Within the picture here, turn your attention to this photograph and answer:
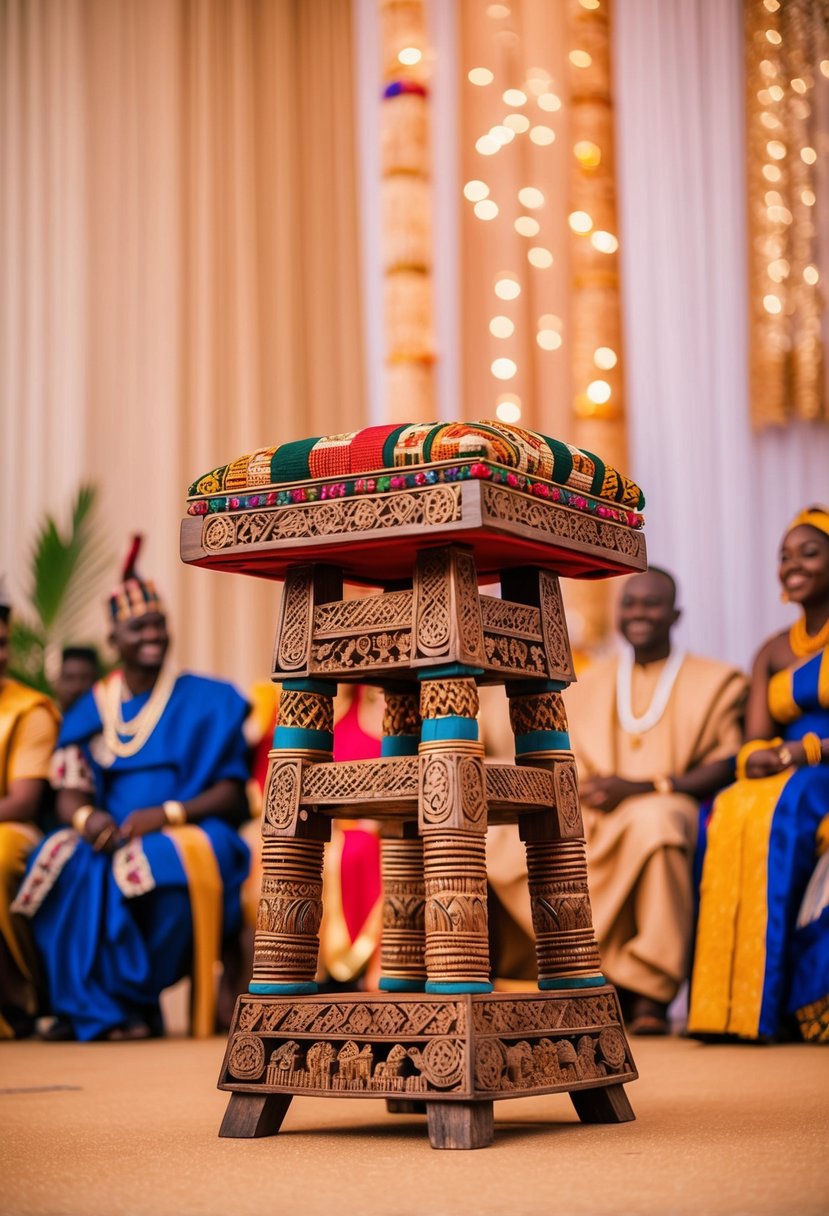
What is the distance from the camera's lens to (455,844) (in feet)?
8.17

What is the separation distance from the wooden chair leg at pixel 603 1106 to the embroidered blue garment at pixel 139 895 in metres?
2.72

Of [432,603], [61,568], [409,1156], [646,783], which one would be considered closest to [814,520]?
Result: [646,783]

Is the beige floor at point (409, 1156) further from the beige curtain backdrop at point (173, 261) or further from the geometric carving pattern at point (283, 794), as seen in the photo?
the beige curtain backdrop at point (173, 261)

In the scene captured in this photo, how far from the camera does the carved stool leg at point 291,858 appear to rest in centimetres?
267

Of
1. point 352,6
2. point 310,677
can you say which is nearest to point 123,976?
point 310,677

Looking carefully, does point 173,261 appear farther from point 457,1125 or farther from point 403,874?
point 457,1125

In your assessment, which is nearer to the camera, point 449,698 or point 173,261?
point 449,698

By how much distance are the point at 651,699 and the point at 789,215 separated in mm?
3253

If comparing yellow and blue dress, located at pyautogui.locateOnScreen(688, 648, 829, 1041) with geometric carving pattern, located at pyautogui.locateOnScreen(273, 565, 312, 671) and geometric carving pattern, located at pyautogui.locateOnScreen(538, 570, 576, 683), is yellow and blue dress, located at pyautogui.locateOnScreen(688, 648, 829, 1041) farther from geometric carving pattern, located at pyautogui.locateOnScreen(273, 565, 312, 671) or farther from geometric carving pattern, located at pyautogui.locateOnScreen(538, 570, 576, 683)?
geometric carving pattern, located at pyautogui.locateOnScreen(273, 565, 312, 671)

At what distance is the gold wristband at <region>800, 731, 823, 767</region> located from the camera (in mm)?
4816

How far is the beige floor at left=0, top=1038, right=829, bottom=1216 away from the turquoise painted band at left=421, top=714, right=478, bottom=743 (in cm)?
63

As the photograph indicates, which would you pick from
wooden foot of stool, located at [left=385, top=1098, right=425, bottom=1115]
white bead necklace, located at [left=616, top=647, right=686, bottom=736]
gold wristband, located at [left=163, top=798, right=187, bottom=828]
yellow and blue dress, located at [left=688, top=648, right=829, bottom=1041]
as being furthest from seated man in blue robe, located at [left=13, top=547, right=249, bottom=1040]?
wooden foot of stool, located at [left=385, top=1098, right=425, bottom=1115]

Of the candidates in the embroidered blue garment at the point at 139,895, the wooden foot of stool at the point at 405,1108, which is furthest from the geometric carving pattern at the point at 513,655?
the embroidered blue garment at the point at 139,895

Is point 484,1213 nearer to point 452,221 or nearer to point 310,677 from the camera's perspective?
point 310,677
